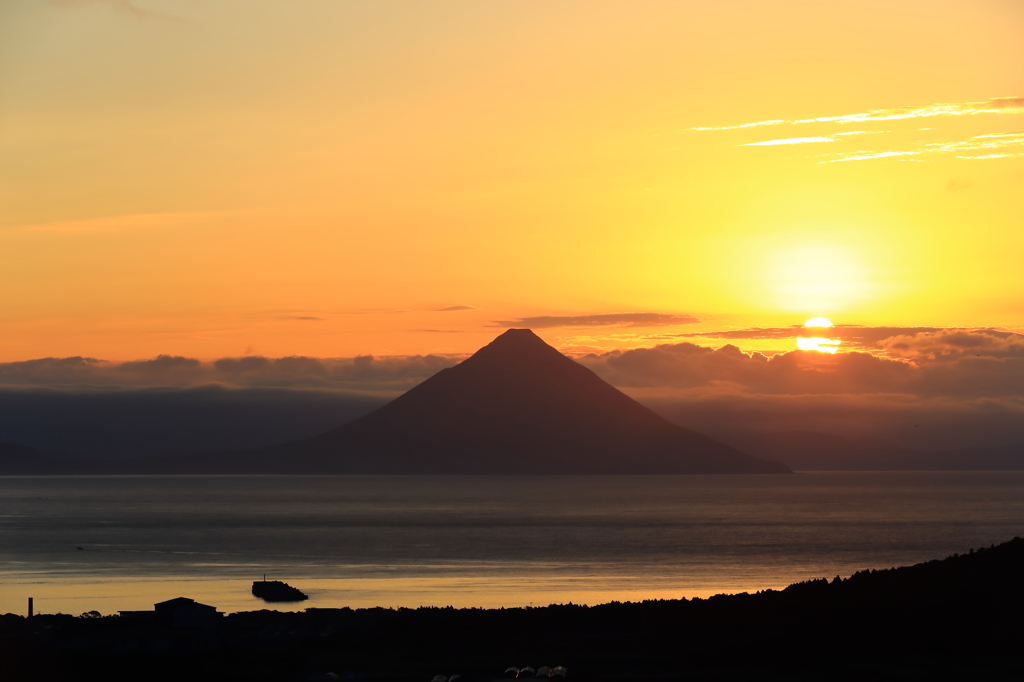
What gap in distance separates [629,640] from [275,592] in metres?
31.0

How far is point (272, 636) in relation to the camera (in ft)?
154

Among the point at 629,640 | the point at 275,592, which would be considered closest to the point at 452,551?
the point at 275,592

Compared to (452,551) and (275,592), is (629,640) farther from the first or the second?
(452,551)

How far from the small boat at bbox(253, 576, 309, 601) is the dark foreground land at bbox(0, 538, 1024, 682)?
48.9 ft

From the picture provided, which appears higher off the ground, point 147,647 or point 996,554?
point 996,554

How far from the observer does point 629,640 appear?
144 ft

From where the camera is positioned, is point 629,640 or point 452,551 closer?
point 629,640

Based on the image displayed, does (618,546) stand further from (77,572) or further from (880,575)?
(880,575)

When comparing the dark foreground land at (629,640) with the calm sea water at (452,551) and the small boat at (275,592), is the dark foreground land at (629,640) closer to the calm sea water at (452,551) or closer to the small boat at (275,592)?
the small boat at (275,592)

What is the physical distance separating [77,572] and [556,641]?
5745 cm

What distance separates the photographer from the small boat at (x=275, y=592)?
220 feet

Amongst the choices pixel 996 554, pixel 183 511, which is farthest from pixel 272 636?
pixel 183 511

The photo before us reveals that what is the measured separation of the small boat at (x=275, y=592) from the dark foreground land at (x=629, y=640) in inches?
587

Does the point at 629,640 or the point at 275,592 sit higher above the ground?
the point at 629,640
